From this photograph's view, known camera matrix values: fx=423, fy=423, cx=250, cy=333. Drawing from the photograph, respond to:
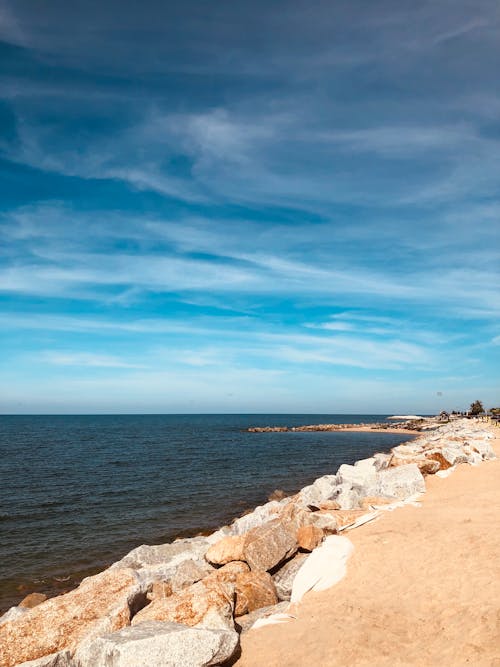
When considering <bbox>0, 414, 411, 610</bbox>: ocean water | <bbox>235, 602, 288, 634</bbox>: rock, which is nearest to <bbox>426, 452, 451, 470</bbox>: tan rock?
<bbox>0, 414, 411, 610</bbox>: ocean water

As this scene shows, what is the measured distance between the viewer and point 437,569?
8812 millimetres

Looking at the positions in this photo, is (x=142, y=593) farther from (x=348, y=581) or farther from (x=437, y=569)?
(x=437, y=569)

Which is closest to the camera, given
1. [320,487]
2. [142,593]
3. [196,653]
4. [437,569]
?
[196,653]

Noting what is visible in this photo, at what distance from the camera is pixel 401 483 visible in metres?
17.0

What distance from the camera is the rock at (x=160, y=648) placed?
5965 mm

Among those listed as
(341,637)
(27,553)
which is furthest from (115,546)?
(341,637)

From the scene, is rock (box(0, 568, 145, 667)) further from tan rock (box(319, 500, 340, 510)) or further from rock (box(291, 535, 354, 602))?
tan rock (box(319, 500, 340, 510))

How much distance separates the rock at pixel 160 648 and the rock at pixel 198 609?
1172 mm

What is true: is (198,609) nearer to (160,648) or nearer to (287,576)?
(160,648)

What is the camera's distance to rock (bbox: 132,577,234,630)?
25.3ft

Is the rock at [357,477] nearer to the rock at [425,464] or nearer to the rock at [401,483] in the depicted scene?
the rock at [401,483]

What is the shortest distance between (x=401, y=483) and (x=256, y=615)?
10.2m

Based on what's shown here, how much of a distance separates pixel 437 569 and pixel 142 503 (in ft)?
61.7

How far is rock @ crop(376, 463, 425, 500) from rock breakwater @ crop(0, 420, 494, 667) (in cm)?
248
